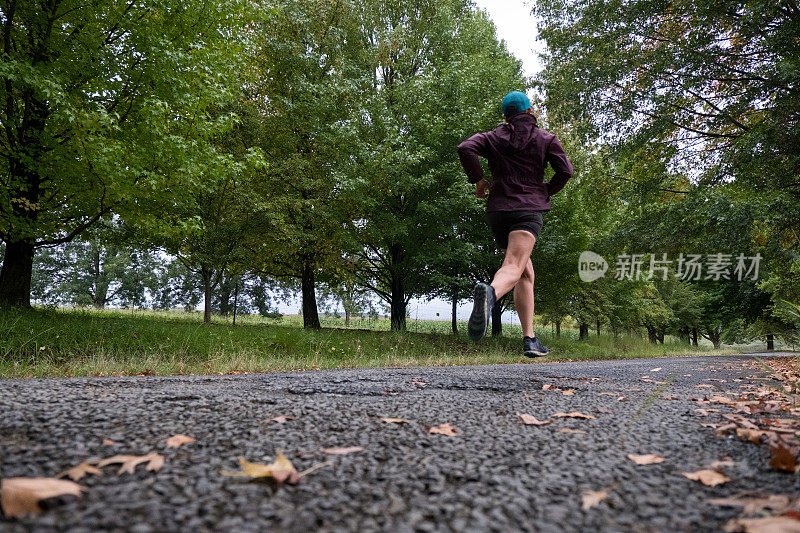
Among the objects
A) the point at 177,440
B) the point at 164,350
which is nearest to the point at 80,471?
the point at 177,440

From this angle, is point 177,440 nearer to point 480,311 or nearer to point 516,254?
point 480,311

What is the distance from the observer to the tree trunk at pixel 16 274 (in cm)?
843

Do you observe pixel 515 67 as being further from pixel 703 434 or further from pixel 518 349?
pixel 703 434

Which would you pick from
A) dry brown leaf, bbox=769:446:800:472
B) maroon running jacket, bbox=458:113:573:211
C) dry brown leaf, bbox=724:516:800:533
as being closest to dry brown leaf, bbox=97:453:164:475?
dry brown leaf, bbox=724:516:800:533

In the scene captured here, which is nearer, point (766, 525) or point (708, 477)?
point (766, 525)

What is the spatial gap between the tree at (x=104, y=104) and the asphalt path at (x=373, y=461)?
580cm

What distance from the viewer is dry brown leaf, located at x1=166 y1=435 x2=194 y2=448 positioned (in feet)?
4.51

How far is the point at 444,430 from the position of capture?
172cm

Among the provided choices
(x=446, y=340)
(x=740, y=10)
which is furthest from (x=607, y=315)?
(x=740, y=10)

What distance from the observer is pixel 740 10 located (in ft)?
31.5

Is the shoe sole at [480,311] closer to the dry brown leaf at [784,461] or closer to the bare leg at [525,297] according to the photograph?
the bare leg at [525,297]

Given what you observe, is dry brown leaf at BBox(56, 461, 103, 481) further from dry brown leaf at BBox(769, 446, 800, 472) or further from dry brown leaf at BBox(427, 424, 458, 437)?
dry brown leaf at BBox(769, 446, 800, 472)

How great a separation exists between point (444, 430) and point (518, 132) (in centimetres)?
300

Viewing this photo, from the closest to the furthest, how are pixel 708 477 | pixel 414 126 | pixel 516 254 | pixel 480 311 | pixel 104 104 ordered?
pixel 708 477 → pixel 480 311 → pixel 516 254 → pixel 104 104 → pixel 414 126
